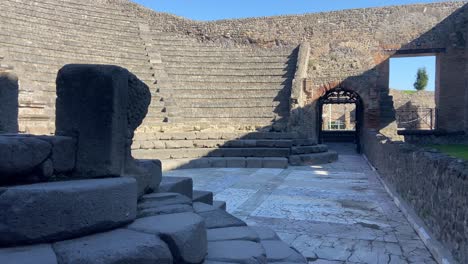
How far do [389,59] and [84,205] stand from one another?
17.6 meters

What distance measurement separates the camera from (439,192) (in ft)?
13.3

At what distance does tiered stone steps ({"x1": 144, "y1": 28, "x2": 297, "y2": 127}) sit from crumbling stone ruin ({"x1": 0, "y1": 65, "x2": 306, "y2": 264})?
32.0 ft

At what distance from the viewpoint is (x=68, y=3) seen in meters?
18.9

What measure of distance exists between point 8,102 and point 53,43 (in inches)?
410

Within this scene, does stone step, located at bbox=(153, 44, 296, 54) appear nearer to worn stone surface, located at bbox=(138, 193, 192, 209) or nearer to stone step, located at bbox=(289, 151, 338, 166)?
stone step, located at bbox=(289, 151, 338, 166)

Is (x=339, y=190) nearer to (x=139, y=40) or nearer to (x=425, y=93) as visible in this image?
(x=139, y=40)

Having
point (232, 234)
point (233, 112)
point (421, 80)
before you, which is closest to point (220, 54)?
point (233, 112)

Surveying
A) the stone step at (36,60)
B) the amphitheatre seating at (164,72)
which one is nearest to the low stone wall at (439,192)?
the amphitheatre seating at (164,72)

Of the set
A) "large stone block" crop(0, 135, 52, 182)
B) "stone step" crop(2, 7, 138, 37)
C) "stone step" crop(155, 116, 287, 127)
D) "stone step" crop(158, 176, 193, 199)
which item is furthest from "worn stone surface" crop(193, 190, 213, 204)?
"stone step" crop(2, 7, 138, 37)

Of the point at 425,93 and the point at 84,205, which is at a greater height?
the point at 425,93

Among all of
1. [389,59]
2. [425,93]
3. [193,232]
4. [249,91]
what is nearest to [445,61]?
[389,59]

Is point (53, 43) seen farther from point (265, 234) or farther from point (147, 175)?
point (265, 234)

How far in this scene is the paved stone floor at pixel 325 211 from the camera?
13.3 feet

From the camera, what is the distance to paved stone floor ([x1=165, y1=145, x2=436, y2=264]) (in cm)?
406
